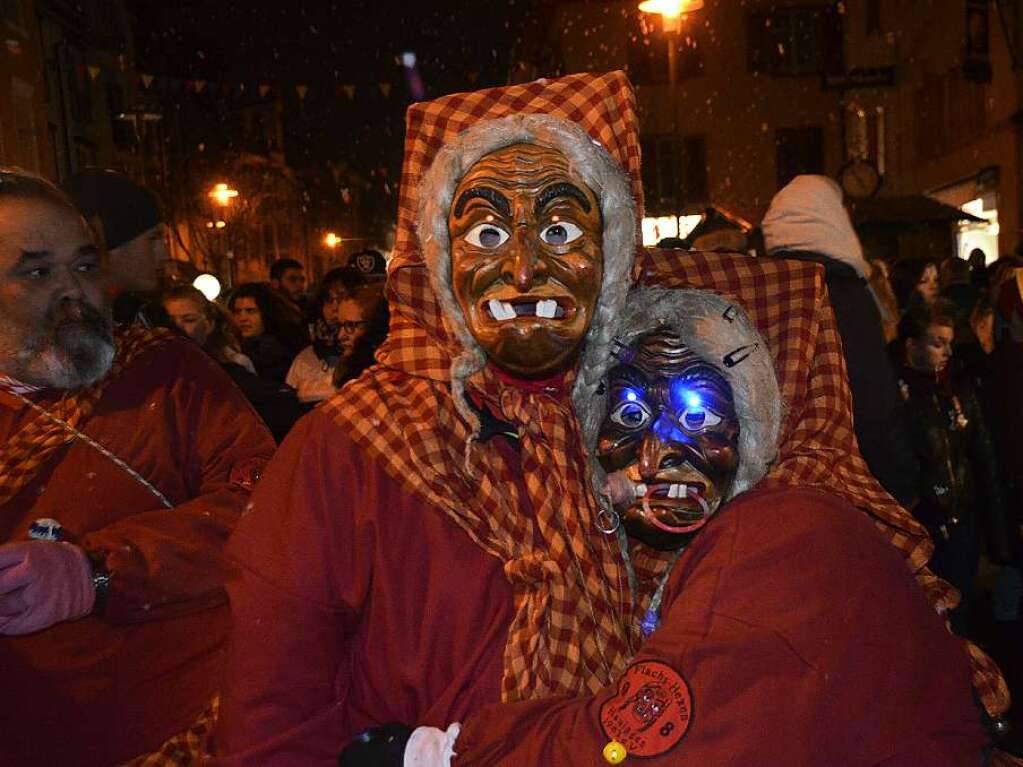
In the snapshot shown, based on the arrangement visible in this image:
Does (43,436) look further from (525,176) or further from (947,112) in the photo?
(947,112)

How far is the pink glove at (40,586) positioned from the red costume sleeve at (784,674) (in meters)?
1.01

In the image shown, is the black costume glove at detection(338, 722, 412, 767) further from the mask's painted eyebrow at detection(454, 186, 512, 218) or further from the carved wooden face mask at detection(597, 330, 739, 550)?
the mask's painted eyebrow at detection(454, 186, 512, 218)

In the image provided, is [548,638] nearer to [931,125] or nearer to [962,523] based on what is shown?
[962,523]

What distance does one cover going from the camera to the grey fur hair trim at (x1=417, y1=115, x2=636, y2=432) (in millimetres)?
1968

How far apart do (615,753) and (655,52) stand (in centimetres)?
2608

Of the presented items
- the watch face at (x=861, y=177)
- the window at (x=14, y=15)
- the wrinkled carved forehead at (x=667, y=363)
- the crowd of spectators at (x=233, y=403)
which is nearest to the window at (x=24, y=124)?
the window at (x=14, y=15)

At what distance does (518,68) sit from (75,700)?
3225 centimetres

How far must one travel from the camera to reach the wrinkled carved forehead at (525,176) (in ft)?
6.35

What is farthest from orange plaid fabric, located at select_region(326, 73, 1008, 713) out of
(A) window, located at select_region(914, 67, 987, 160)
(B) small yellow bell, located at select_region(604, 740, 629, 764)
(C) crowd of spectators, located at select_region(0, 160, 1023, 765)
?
(A) window, located at select_region(914, 67, 987, 160)

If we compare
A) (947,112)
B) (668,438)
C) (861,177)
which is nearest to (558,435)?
(668,438)

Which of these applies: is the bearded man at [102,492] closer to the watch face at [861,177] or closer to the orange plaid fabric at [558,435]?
the orange plaid fabric at [558,435]

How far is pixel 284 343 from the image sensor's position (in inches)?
287

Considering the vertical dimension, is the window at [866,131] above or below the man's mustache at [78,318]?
above

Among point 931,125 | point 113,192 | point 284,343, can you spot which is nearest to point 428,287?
point 113,192
